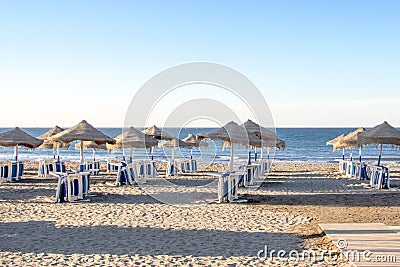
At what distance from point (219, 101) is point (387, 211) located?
5700mm

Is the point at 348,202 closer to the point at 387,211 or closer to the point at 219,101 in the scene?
the point at 387,211

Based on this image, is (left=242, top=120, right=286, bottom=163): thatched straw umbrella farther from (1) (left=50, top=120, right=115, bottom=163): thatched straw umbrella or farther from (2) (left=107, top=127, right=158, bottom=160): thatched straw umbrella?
(1) (left=50, top=120, right=115, bottom=163): thatched straw umbrella

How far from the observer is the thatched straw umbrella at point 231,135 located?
971 cm

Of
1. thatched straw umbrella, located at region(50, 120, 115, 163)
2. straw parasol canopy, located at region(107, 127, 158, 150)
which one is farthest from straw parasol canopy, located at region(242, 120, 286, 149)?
thatched straw umbrella, located at region(50, 120, 115, 163)

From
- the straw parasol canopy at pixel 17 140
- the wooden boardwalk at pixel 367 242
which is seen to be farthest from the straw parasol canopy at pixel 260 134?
the straw parasol canopy at pixel 17 140

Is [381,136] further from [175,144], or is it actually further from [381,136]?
[175,144]

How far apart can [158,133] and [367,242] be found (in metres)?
10.8

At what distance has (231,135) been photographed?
982 centimetres

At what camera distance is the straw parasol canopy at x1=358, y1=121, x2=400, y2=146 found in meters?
11.4

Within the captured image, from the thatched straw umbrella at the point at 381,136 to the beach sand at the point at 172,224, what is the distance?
1.25 meters

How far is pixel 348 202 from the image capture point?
9016 millimetres

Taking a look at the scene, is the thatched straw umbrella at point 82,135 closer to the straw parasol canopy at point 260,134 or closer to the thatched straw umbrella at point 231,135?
the thatched straw umbrella at point 231,135

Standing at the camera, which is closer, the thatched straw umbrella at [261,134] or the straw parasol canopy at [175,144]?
the thatched straw umbrella at [261,134]

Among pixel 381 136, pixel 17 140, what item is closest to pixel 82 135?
pixel 17 140
